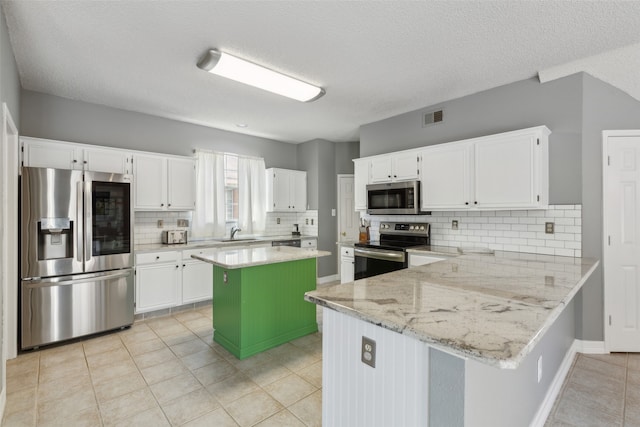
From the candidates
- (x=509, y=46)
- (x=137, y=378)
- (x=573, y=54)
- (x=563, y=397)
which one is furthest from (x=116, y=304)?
(x=573, y=54)

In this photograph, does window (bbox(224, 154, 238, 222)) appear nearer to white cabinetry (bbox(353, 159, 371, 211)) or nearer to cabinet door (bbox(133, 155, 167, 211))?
cabinet door (bbox(133, 155, 167, 211))

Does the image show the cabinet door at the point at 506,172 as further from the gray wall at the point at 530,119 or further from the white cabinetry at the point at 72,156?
the white cabinetry at the point at 72,156

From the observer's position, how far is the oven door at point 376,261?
3.68 m

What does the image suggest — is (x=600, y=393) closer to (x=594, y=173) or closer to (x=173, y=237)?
(x=594, y=173)

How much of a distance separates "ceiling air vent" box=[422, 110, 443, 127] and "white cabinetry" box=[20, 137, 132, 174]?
376cm

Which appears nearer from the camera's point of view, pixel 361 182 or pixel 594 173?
pixel 594 173

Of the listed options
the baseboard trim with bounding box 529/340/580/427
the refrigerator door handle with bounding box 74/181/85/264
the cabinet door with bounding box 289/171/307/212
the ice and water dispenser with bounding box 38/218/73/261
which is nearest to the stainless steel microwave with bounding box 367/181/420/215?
the cabinet door with bounding box 289/171/307/212

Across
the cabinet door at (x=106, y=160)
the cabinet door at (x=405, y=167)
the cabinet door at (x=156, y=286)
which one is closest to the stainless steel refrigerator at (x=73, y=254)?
the cabinet door at (x=156, y=286)

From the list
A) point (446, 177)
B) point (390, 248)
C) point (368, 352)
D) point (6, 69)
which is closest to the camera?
point (368, 352)

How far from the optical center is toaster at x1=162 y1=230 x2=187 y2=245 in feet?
13.9

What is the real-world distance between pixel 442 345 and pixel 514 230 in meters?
2.88

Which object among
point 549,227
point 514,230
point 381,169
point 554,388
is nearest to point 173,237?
point 381,169

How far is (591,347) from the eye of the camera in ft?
9.45

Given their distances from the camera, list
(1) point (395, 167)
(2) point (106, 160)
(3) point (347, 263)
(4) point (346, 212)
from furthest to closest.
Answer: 1. (4) point (346, 212)
2. (3) point (347, 263)
3. (1) point (395, 167)
4. (2) point (106, 160)
